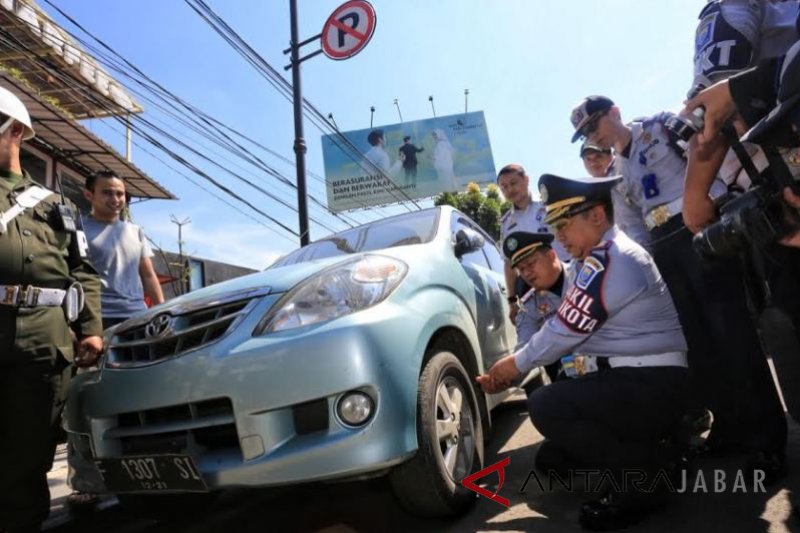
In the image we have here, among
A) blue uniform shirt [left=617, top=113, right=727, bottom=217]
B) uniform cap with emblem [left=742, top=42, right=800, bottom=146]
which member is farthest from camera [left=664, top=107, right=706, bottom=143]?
blue uniform shirt [left=617, top=113, right=727, bottom=217]

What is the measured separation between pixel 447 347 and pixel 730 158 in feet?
4.16

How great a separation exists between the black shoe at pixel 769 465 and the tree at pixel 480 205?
17576mm

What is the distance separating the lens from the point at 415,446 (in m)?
1.71

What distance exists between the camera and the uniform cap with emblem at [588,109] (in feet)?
8.77

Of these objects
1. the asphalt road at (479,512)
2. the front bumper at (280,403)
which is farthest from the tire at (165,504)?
the front bumper at (280,403)

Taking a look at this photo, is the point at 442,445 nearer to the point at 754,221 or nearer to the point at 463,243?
the point at 463,243

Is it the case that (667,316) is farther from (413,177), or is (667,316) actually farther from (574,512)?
(413,177)

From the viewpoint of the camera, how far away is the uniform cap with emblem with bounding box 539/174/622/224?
1.96 m

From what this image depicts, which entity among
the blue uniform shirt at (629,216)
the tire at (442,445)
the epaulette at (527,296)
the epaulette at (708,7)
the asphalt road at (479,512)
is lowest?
the asphalt road at (479,512)

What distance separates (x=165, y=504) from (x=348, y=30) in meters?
6.79

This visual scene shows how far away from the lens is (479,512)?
6.65 feet

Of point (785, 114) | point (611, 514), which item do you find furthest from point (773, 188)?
point (611, 514)

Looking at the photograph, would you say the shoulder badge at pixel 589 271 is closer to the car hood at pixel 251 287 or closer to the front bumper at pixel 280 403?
the front bumper at pixel 280 403

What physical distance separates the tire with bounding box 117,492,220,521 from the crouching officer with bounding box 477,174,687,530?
1.53m
